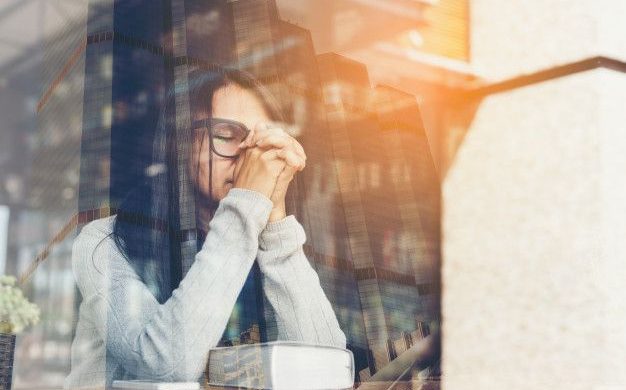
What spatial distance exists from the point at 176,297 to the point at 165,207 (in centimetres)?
15

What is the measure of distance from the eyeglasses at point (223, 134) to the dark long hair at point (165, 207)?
3 cm

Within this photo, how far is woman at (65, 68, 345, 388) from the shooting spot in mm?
886

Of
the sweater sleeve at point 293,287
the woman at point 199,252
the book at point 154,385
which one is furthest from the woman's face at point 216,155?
the book at point 154,385

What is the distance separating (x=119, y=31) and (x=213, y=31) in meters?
0.22

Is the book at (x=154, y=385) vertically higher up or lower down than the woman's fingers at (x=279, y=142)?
lower down

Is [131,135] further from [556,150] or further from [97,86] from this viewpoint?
[556,150]

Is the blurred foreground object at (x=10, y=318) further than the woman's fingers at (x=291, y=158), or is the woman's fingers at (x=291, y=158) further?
the woman's fingers at (x=291, y=158)

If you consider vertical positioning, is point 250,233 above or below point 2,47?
below

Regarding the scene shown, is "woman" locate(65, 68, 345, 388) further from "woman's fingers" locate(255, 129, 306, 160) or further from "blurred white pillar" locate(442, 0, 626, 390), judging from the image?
"blurred white pillar" locate(442, 0, 626, 390)

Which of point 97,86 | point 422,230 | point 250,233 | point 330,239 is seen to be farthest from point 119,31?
point 422,230

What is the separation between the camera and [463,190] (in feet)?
3.45

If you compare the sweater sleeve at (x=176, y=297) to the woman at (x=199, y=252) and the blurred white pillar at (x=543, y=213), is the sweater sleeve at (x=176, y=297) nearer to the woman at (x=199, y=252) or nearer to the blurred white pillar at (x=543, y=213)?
the woman at (x=199, y=252)

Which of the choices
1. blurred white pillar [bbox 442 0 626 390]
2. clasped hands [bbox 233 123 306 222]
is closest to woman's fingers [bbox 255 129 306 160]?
clasped hands [bbox 233 123 306 222]

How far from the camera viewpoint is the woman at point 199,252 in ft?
2.91
